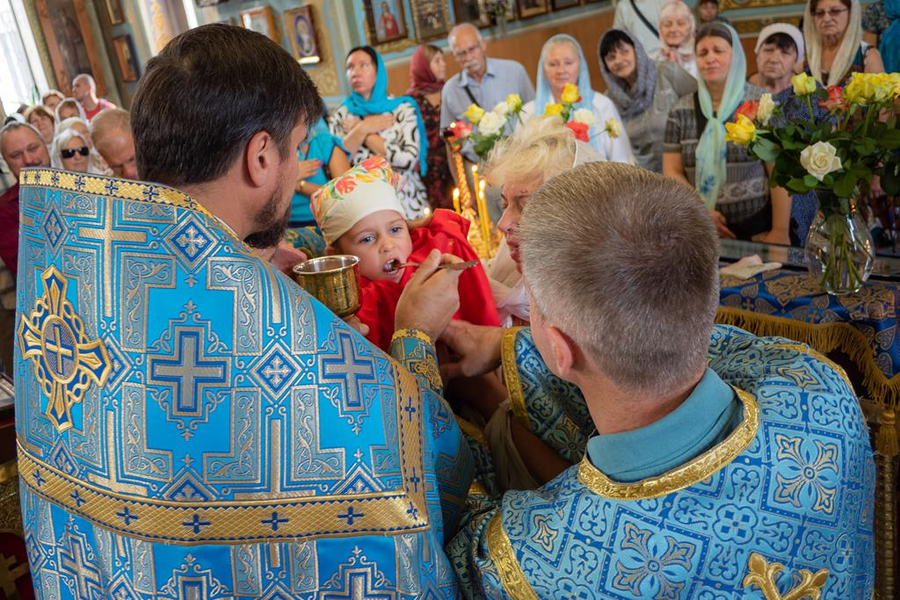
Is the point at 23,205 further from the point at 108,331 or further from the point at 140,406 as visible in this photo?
the point at 140,406

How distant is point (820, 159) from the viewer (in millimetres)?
2469

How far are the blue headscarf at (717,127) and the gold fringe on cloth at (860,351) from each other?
196cm

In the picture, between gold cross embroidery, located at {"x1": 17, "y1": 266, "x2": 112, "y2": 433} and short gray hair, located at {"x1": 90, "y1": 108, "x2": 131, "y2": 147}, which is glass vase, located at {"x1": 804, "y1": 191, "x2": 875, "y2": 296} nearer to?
gold cross embroidery, located at {"x1": 17, "y1": 266, "x2": 112, "y2": 433}

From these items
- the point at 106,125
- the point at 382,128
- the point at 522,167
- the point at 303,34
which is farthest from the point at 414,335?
the point at 303,34

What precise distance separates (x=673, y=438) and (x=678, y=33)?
4526 mm

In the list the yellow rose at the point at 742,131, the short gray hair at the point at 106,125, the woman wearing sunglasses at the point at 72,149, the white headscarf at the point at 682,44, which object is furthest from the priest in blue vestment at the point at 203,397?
the woman wearing sunglasses at the point at 72,149

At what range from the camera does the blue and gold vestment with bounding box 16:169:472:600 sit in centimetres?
122

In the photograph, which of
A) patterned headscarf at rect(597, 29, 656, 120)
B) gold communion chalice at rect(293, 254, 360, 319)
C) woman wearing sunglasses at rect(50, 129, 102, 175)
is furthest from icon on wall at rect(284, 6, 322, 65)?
gold communion chalice at rect(293, 254, 360, 319)

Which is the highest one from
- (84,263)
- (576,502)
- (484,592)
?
(84,263)

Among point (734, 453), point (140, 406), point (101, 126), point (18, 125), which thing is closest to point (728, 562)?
point (734, 453)

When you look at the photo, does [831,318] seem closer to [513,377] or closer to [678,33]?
[513,377]

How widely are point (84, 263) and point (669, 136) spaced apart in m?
4.28

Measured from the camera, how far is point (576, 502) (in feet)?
→ 3.96

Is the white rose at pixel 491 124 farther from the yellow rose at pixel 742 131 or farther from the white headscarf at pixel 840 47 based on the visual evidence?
the white headscarf at pixel 840 47
